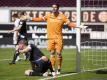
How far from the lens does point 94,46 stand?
2741cm

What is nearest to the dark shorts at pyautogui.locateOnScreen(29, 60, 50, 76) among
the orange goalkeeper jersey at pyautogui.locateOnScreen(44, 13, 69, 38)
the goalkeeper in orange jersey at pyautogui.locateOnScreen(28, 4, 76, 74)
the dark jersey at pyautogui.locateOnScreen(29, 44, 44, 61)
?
the dark jersey at pyautogui.locateOnScreen(29, 44, 44, 61)

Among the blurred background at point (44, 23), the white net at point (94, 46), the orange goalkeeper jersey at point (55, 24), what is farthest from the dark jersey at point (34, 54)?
the blurred background at point (44, 23)

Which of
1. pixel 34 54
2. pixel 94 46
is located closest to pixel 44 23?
pixel 94 46

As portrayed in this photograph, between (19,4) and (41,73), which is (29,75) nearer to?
(41,73)

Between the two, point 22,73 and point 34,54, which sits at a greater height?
point 34,54

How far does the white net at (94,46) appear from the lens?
20172 millimetres

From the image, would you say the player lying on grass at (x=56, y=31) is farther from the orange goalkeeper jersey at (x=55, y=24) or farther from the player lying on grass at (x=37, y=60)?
the player lying on grass at (x=37, y=60)

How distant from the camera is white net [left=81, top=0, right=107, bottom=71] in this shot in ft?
66.2

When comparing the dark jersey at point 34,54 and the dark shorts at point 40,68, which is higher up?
Answer: the dark jersey at point 34,54

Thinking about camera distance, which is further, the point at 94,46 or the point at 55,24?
the point at 94,46

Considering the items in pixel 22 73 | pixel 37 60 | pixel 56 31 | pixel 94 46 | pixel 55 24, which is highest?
pixel 55 24

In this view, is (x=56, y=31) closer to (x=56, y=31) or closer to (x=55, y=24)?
(x=56, y=31)

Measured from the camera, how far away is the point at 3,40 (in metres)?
30.6

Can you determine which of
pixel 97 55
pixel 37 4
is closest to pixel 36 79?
pixel 97 55
